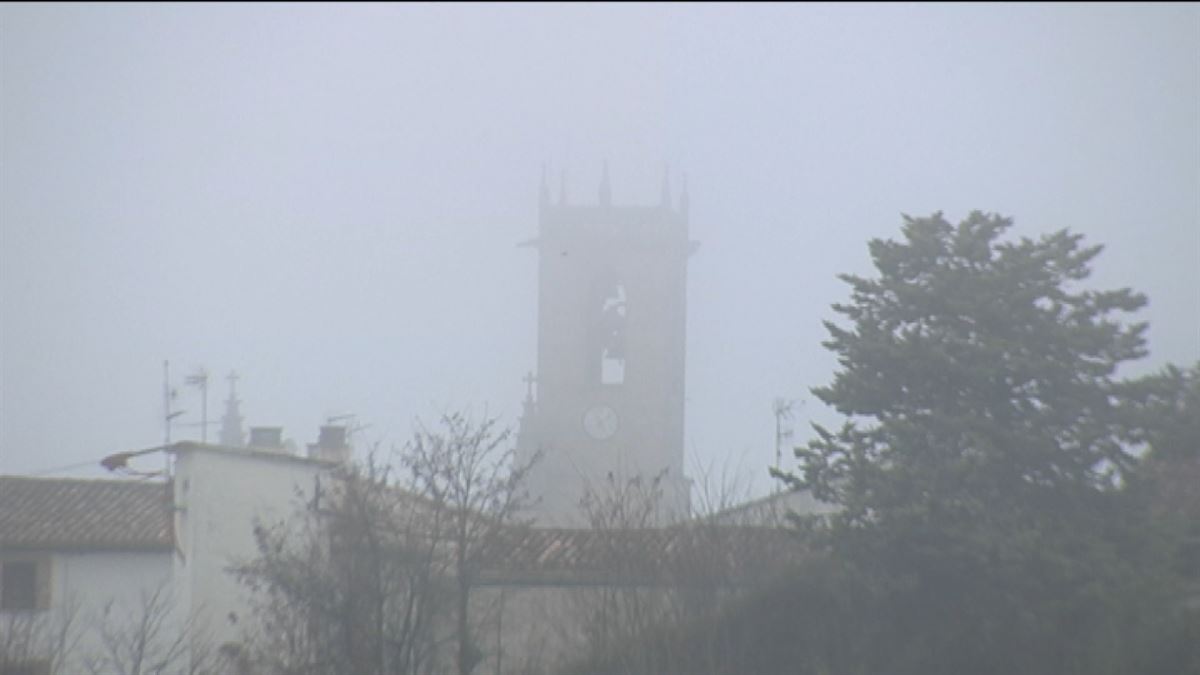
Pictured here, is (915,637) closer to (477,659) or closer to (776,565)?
(776,565)

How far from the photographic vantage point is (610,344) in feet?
190

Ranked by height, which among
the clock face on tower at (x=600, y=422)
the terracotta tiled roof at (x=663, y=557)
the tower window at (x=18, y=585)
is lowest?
the tower window at (x=18, y=585)

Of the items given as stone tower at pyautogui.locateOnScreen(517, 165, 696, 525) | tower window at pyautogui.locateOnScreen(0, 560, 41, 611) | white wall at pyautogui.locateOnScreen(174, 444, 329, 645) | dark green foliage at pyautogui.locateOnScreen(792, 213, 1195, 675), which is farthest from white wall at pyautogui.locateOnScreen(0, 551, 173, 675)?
stone tower at pyautogui.locateOnScreen(517, 165, 696, 525)

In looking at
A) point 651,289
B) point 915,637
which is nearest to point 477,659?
point 915,637

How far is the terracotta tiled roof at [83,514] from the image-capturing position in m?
27.0

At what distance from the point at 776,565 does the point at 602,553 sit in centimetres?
256

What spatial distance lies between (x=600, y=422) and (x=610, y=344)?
8.70 feet

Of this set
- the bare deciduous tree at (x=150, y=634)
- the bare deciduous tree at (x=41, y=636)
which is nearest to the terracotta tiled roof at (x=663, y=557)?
the bare deciduous tree at (x=150, y=634)

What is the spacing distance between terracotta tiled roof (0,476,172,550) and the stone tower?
27.4 m

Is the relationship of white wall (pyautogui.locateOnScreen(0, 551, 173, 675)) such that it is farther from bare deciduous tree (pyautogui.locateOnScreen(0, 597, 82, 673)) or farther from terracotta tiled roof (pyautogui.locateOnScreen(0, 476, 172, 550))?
terracotta tiled roof (pyautogui.locateOnScreen(0, 476, 172, 550))

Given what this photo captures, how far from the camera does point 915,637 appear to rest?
17766 millimetres

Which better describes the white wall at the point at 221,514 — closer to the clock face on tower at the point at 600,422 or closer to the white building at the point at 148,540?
the white building at the point at 148,540

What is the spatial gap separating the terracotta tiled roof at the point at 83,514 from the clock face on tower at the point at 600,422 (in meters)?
28.0

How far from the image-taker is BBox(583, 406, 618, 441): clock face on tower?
185 ft
